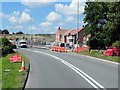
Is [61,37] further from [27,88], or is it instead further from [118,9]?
[27,88]

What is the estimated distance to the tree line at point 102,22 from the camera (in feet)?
157

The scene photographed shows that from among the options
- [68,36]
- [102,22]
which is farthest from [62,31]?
[102,22]

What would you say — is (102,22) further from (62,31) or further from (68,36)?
(62,31)

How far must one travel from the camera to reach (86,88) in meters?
14.3

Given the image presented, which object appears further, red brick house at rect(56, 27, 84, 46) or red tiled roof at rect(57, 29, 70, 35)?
red tiled roof at rect(57, 29, 70, 35)

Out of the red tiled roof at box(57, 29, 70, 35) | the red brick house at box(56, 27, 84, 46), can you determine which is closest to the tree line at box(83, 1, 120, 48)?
the red brick house at box(56, 27, 84, 46)

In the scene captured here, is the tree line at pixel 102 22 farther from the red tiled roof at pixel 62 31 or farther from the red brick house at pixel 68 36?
the red tiled roof at pixel 62 31

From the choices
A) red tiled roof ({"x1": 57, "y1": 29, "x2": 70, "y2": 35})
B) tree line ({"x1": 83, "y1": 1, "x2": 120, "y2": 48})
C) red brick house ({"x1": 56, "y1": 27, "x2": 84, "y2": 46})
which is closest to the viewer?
tree line ({"x1": 83, "y1": 1, "x2": 120, "y2": 48})

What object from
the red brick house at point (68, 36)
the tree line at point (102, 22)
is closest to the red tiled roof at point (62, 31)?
the red brick house at point (68, 36)

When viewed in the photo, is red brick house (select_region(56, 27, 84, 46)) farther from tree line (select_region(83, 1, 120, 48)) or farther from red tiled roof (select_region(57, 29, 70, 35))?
tree line (select_region(83, 1, 120, 48))

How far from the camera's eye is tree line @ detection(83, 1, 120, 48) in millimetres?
47938

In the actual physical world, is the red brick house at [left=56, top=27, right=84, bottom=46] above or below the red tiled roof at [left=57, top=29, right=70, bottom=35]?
below

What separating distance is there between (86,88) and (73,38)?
105764mm

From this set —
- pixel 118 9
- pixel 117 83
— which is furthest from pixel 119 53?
pixel 117 83
